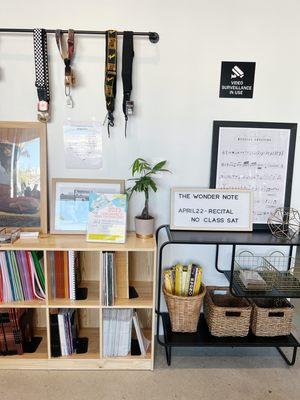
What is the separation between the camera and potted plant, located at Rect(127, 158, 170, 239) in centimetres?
182

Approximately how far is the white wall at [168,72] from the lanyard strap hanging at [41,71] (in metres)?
0.05

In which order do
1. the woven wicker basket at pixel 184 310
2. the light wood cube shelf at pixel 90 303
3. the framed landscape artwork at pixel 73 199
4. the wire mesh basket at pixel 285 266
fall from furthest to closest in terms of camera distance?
the wire mesh basket at pixel 285 266, the framed landscape artwork at pixel 73 199, the woven wicker basket at pixel 184 310, the light wood cube shelf at pixel 90 303

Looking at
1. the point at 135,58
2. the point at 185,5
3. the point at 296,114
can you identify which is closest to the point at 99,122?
the point at 135,58

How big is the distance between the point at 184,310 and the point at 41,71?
1634 millimetres

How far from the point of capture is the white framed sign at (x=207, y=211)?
6.38 ft

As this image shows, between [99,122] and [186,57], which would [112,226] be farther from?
[186,57]

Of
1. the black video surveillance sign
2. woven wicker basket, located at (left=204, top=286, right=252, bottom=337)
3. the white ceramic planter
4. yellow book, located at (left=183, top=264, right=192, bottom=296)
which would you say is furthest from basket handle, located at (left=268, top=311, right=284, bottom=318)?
the black video surveillance sign

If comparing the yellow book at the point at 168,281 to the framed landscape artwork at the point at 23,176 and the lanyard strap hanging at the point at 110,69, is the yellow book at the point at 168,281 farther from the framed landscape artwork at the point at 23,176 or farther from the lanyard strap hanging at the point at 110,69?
the lanyard strap hanging at the point at 110,69

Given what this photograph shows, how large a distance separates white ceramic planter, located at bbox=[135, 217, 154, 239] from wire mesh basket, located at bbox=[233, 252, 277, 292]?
0.64 meters

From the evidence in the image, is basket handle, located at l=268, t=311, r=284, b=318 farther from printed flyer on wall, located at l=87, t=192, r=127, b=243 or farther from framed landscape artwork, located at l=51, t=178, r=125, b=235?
framed landscape artwork, located at l=51, t=178, r=125, b=235

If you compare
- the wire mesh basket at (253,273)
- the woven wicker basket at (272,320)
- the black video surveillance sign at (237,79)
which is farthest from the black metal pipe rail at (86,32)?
the woven wicker basket at (272,320)

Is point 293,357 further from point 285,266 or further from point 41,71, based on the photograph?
point 41,71

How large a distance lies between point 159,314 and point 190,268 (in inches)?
15.5

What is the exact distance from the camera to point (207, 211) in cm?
195
